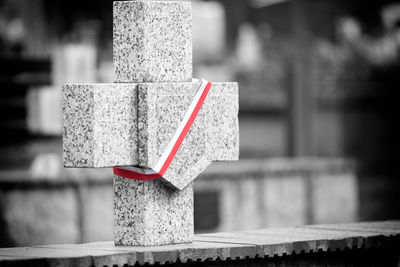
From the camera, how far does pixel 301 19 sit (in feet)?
43.9

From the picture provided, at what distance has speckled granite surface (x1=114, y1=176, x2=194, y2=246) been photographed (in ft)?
15.8

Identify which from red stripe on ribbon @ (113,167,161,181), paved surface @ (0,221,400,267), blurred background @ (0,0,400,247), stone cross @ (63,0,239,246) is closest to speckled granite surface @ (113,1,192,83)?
stone cross @ (63,0,239,246)

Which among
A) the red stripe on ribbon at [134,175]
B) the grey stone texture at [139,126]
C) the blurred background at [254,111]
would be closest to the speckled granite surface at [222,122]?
the grey stone texture at [139,126]

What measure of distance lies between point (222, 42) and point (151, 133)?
7.99 meters

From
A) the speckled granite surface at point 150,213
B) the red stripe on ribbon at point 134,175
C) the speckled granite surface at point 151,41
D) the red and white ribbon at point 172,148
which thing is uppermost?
the speckled granite surface at point 151,41

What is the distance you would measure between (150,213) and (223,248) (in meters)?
0.41

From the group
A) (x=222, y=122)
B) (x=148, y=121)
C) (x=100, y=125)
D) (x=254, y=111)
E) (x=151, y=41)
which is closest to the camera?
(x=100, y=125)

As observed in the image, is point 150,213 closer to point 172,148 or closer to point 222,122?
point 172,148

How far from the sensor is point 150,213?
190 inches

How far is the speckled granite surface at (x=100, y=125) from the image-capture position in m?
4.65

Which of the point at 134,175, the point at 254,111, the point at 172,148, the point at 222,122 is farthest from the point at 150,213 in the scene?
the point at 254,111

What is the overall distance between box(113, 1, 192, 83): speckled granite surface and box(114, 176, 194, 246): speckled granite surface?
0.55 meters

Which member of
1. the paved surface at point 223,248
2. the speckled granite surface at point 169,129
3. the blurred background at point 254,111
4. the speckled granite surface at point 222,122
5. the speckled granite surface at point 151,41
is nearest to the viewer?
the paved surface at point 223,248

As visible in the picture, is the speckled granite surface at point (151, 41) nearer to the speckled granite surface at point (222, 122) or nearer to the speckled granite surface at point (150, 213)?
the speckled granite surface at point (222, 122)
